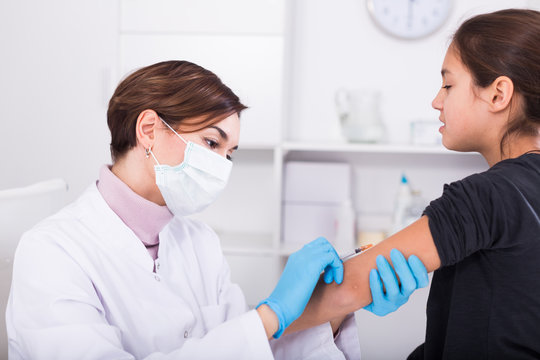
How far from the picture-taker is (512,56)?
2.98 ft

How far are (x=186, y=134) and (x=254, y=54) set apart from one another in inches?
37.0

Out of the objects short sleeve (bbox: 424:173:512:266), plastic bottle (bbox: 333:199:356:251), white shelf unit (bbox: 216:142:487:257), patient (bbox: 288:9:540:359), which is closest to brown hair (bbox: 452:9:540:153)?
patient (bbox: 288:9:540:359)

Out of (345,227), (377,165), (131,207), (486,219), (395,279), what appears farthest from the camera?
(377,165)

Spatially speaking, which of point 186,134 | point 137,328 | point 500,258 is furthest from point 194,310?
point 500,258

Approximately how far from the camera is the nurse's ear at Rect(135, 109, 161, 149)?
114 cm

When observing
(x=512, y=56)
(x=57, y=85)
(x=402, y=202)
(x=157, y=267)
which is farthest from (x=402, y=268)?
(x=57, y=85)

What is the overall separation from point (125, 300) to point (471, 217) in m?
0.69

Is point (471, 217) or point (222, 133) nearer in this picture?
point (471, 217)

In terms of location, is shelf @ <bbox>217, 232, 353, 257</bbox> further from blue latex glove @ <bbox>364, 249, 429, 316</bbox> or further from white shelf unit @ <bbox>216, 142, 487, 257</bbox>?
blue latex glove @ <bbox>364, 249, 429, 316</bbox>

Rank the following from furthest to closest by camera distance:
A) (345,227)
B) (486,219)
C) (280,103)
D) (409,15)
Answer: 1. (409,15)
2. (345,227)
3. (280,103)
4. (486,219)

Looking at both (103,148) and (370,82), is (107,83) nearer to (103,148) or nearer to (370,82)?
(103,148)

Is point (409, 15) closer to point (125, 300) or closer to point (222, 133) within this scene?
point (222, 133)

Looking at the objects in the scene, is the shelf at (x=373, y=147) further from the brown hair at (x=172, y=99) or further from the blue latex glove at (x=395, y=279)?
the blue latex glove at (x=395, y=279)

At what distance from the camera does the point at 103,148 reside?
2.14 metres
